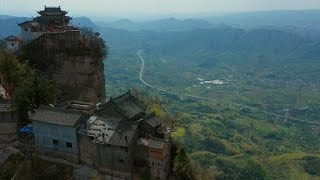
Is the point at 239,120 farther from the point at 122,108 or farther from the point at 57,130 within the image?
the point at 57,130

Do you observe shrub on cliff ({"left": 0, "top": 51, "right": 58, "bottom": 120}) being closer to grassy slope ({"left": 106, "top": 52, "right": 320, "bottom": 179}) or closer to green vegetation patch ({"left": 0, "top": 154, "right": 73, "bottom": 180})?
green vegetation patch ({"left": 0, "top": 154, "right": 73, "bottom": 180})

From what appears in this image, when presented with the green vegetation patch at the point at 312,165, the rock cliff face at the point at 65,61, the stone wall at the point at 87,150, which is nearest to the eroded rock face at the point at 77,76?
the rock cliff face at the point at 65,61

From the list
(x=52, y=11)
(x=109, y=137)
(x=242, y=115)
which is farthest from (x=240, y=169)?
(x=242, y=115)

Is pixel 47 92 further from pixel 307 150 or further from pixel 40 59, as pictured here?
pixel 307 150

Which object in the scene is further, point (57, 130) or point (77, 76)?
point (77, 76)

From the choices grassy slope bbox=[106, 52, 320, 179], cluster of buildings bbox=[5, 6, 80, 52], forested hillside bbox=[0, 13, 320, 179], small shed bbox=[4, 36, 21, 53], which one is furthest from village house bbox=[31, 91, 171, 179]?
small shed bbox=[4, 36, 21, 53]

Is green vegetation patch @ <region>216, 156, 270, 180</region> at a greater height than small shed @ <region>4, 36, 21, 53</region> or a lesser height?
lesser

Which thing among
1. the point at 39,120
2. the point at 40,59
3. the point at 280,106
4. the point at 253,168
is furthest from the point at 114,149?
the point at 280,106

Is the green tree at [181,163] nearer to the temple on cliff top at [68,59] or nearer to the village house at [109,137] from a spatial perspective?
the village house at [109,137]
